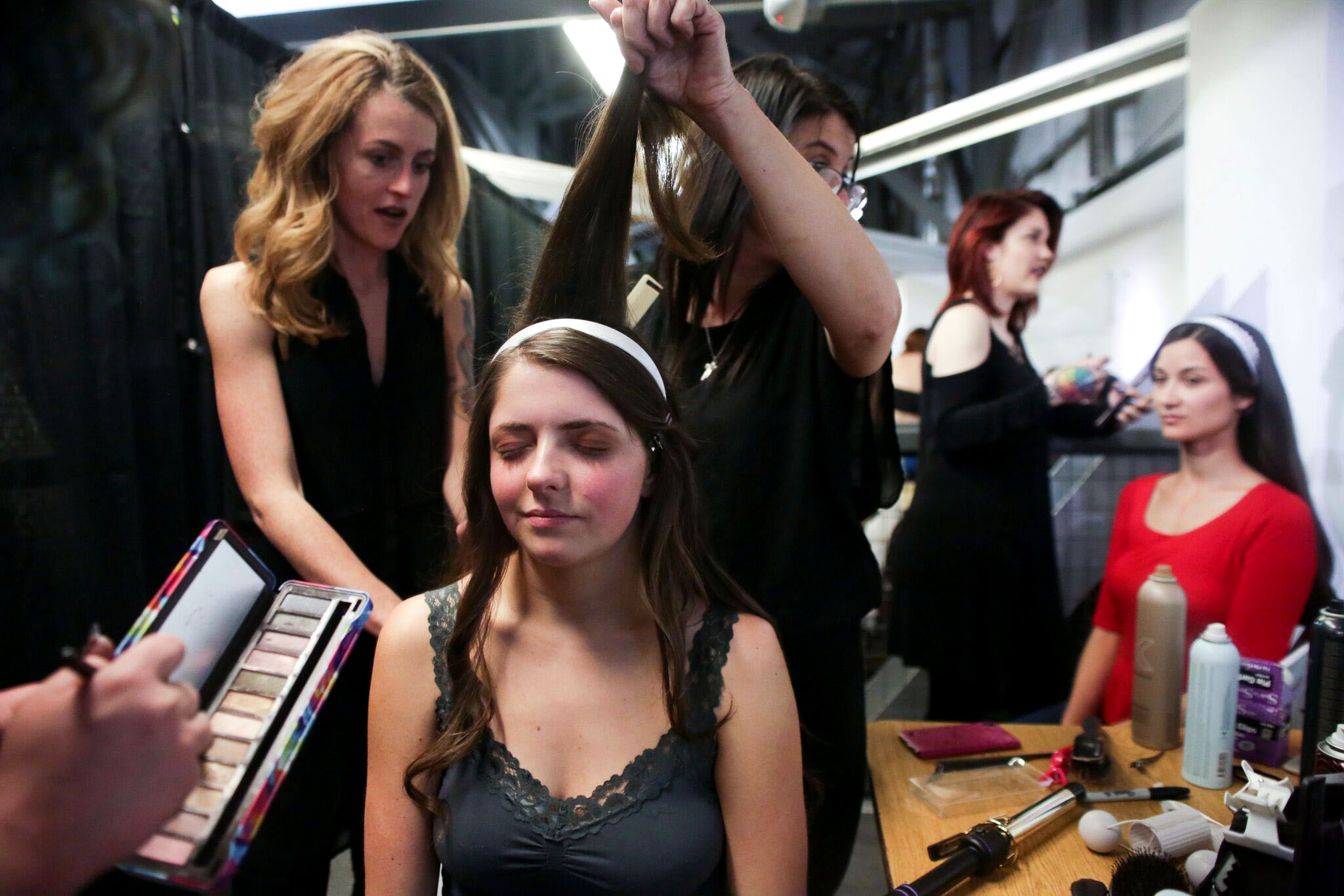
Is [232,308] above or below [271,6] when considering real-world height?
below

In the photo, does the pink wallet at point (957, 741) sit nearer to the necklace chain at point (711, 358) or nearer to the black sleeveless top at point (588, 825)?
the black sleeveless top at point (588, 825)

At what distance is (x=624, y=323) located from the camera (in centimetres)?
107

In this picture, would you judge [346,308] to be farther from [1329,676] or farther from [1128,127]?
[1128,127]

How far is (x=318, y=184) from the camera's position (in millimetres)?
1091

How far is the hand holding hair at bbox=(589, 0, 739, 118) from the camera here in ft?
2.82

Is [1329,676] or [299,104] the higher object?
[299,104]

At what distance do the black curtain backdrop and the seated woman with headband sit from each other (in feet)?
0.79

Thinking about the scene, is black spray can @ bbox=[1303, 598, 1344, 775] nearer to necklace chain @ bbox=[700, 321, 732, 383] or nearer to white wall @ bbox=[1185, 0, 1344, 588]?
white wall @ bbox=[1185, 0, 1344, 588]

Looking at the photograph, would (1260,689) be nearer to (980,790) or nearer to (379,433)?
(980,790)

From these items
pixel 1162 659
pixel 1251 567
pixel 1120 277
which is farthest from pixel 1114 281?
pixel 1162 659

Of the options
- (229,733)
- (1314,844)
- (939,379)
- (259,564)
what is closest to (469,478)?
(259,564)

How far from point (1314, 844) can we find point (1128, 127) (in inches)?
69.9

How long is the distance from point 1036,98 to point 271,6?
1719 mm

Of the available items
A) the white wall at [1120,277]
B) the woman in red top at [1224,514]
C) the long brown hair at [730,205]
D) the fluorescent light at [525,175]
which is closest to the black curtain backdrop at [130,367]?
the long brown hair at [730,205]
